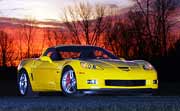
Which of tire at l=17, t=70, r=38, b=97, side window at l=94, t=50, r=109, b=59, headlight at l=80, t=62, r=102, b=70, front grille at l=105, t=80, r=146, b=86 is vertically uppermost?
side window at l=94, t=50, r=109, b=59

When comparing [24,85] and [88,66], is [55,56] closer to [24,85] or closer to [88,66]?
[88,66]

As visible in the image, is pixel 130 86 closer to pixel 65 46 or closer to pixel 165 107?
pixel 65 46

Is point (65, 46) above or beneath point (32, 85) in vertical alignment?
above

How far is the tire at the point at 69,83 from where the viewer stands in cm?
1498

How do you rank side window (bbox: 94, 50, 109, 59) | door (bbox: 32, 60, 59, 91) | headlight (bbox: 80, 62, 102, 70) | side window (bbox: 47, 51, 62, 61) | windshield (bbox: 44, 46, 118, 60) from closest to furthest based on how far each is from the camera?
headlight (bbox: 80, 62, 102, 70)
door (bbox: 32, 60, 59, 91)
side window (bbox: 47, 51, 62, 61)
windshield (bbox: 44, 46, 118, 60)
side window (bbox: 94, 50, 109, 59)

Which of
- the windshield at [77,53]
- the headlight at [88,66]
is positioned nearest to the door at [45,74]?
the windshield at [77,53]

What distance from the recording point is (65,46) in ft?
55.1

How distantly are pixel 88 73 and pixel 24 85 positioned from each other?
10.9 feet

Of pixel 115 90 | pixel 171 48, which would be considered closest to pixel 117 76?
pixel 115 90

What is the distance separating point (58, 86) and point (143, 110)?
5588 mm

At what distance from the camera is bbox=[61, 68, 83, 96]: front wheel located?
15.0 metres

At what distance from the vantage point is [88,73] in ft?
48.5

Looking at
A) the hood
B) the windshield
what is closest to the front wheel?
the hood

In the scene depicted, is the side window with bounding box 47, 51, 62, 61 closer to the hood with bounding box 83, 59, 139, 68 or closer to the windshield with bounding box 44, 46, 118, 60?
the windshield with bounding box 44, 46, 118, 60
